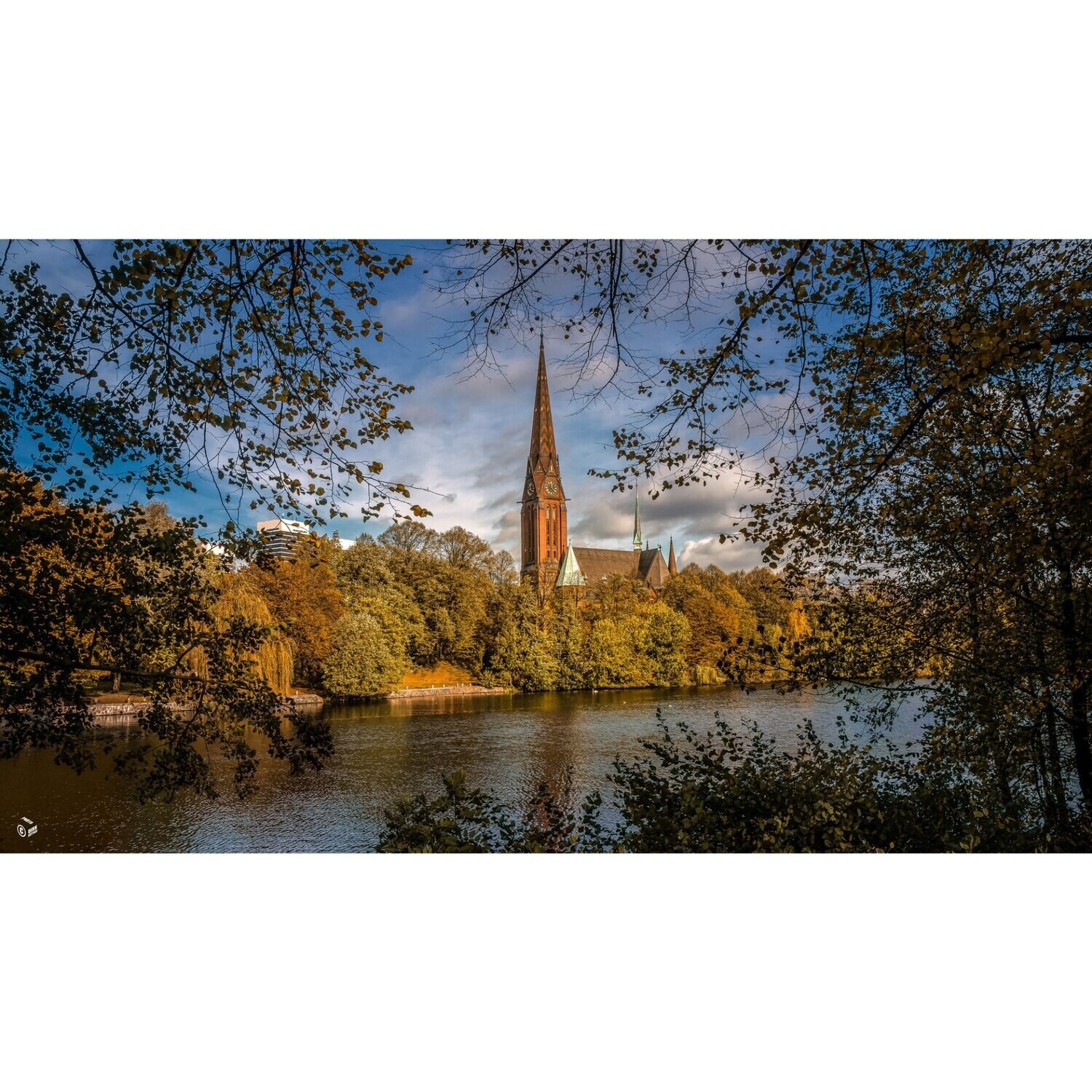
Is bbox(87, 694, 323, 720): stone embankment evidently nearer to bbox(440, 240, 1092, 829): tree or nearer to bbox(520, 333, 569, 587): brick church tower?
bbox(520, 333, 569, 587): brick church tower

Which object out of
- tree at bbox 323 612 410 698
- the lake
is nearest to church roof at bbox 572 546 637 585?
the lake

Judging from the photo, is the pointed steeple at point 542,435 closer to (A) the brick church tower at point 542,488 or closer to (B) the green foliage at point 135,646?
(A) the brick church tower at point 542,488

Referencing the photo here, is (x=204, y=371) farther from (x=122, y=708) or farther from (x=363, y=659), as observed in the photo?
(x=363, y=659)

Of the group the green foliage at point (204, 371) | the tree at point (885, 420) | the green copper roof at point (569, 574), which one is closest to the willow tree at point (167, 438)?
the green foliage at point (204, 371)

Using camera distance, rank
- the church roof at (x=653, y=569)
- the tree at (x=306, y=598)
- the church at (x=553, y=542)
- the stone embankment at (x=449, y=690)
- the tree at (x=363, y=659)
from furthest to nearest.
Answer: the stone embankment at (x=449, y=690)
the tree at (x=363, y=659)
the church roof at (x=653, y=569)
the church at (x=553, y=542)
the tree at (x=306, y=598)

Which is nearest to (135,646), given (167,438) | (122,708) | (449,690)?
(122,708)
